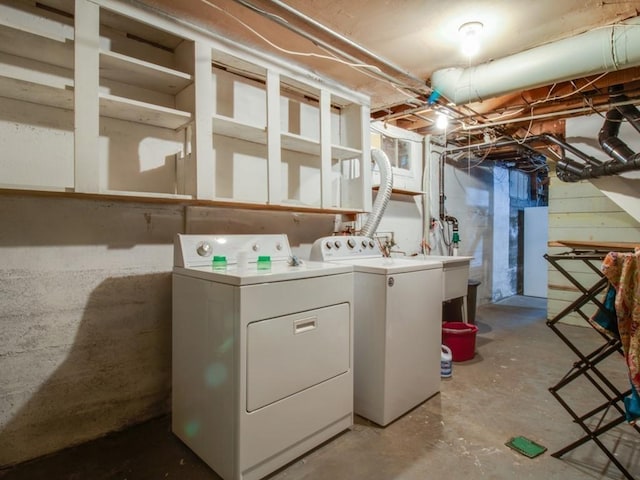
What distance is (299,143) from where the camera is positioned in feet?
8.06

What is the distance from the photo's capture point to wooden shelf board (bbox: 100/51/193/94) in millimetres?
1706

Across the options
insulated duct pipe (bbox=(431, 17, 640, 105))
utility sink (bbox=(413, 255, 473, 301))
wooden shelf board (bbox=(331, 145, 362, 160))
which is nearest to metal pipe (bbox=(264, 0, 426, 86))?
insulated duct pipe (bbox=(431, 17, 640, 105))

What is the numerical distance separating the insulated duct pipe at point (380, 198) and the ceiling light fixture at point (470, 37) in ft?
3.27

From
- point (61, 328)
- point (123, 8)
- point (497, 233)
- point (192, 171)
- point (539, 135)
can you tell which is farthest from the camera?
point (497, 233)

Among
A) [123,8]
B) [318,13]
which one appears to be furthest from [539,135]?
[123,8]

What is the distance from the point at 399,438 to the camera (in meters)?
1.90

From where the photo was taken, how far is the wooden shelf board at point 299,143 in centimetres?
231

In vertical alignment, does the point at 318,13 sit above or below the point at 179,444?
above

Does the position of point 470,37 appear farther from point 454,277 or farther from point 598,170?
point 598,170

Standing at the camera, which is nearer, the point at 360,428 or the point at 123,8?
the point at 123,8

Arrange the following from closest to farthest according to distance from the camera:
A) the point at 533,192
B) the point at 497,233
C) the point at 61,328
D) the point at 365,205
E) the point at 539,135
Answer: the point at 61,328, the point at 365,205, the point at 539,135, the point at 497,233, the point at 533,192

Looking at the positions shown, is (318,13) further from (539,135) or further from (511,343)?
(511,343)

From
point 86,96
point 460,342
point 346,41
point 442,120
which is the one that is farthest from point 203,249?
point 442,120

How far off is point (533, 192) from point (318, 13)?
6.61 m
